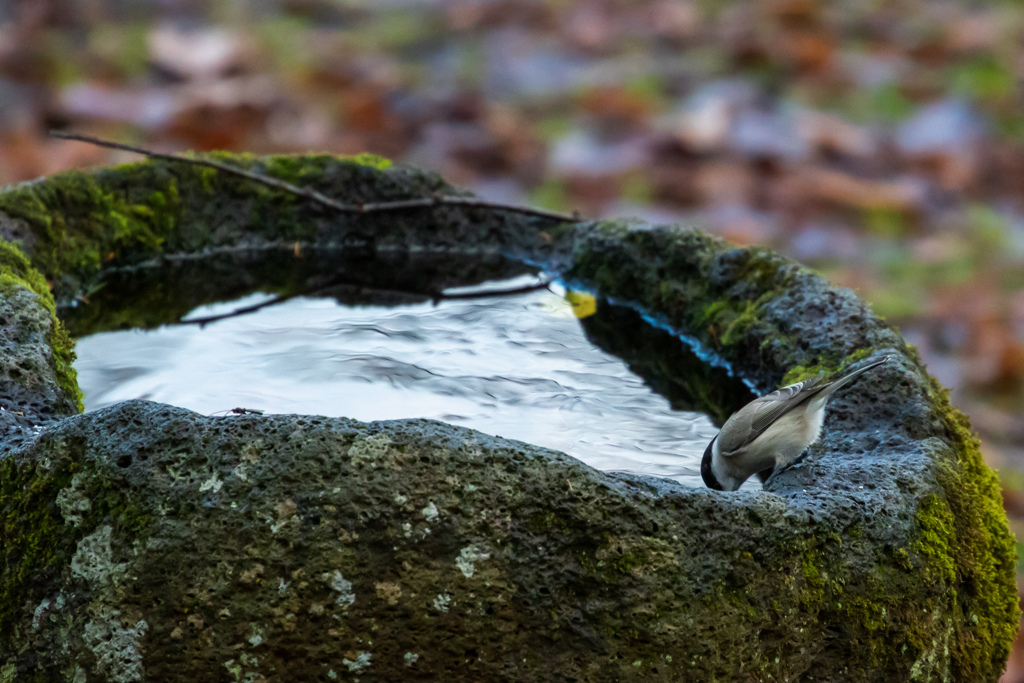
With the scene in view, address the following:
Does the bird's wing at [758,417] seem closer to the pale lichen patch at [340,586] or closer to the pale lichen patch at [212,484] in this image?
the pale lichen patch at [340,586]

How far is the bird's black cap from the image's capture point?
151 cm

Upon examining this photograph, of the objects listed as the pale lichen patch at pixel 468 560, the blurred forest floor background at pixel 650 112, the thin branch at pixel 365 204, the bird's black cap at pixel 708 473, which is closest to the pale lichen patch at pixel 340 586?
the pale lichen patch at pixel 468 560

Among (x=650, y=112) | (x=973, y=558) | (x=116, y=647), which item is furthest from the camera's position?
(x=650, y=112)

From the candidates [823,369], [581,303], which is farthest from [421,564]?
[581,303]

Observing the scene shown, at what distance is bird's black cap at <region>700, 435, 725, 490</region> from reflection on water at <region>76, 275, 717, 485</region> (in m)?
0.03

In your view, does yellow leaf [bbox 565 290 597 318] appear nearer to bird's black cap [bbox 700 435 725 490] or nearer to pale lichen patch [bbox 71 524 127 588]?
bird's black cap [bbox 700 435 725 490]

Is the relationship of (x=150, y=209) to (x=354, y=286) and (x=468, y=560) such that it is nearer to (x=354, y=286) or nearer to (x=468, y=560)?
(x=354, y=286)

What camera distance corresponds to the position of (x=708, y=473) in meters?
1.55

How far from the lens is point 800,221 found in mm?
4449

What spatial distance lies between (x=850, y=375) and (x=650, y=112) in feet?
12.2

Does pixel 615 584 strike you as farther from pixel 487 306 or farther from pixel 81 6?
pixel 81 6

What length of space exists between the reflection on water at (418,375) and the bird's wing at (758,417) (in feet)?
0.31

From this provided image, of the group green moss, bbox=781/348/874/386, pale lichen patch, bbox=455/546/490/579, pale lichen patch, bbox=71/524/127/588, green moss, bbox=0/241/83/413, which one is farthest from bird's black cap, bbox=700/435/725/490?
green moss, bbox=0/241/83/413

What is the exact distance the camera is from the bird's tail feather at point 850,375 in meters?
1.59
